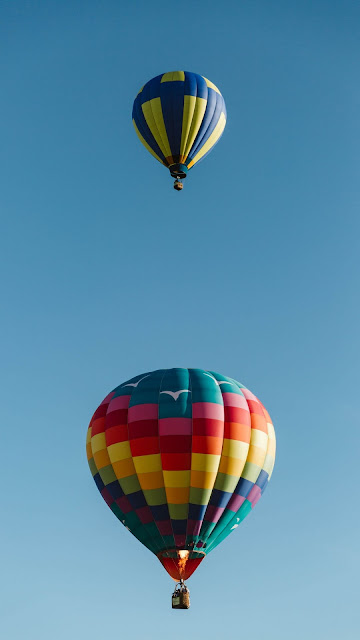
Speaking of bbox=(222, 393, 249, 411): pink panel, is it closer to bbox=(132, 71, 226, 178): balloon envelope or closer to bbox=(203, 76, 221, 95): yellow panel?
bbox=(132, 71, 226, 178): balloon envelope

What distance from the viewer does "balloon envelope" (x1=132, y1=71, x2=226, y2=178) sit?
32031mm

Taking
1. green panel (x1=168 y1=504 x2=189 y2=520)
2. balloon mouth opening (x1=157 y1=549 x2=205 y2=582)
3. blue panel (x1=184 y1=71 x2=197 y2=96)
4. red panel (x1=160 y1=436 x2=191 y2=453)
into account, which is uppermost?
blue panel (x1=184 y1=71 x2=197 y2=96)

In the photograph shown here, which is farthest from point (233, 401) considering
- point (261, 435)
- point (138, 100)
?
point (138, 100)

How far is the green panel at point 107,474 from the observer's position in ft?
90.3

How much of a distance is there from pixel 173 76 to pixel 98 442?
12.3 meters

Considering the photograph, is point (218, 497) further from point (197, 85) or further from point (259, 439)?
point (197, 85)

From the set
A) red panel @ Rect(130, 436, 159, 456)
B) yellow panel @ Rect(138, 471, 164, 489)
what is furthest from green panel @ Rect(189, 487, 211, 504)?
red panel @ Rect(130, 436, 159, 456)

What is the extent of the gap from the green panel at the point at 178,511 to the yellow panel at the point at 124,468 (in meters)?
1.41

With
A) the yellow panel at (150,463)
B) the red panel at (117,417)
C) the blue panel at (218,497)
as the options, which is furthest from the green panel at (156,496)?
the red panel at (117,417)

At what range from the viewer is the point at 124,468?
27.2 meters

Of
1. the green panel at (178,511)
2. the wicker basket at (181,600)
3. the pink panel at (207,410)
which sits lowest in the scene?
the wicker basket at (181,600)

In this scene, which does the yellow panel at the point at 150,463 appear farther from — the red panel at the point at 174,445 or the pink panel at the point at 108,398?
the pink panel at the point at 108,398

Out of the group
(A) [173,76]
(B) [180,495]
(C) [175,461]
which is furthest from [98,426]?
(A) [173,76]

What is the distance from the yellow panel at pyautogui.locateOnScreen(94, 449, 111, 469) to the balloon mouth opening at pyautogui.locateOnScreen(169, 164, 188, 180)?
9528 mm
